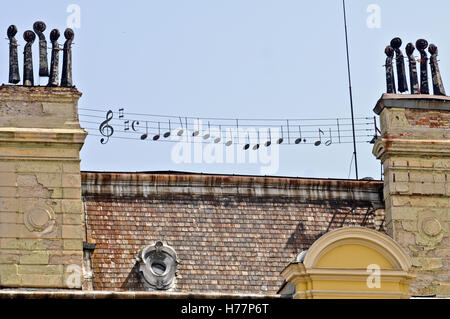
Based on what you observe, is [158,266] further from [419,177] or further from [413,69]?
[413,69]

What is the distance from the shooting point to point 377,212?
Result: 44.4 meters

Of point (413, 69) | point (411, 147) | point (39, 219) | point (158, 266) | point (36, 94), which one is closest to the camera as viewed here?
point (39, 219)

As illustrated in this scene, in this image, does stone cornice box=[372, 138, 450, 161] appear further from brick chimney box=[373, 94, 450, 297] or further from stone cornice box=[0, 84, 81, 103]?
stone cornice box=[0, 84, 81, 103]

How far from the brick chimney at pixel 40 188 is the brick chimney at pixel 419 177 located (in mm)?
7800

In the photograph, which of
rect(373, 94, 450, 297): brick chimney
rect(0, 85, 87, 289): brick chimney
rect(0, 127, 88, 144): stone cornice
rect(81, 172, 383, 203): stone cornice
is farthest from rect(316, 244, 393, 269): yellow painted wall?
rect(0, 127, 88, 144): stone cornice

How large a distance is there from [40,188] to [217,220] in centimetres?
460

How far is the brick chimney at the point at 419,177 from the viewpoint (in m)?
42.7

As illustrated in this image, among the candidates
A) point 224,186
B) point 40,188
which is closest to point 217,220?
point 224,186

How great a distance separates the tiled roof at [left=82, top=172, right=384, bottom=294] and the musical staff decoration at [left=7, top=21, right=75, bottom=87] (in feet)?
8.59

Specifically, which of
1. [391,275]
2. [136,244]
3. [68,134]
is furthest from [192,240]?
[391,275]

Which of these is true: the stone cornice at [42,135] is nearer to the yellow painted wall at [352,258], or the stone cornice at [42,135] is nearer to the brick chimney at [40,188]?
Result: the brick chimney at [40,188]

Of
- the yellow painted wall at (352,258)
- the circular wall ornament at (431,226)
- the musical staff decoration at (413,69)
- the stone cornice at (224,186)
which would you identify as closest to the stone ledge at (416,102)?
the musical staff decoration at (413,69)

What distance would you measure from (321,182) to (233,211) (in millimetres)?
2549

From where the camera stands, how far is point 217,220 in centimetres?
4316
